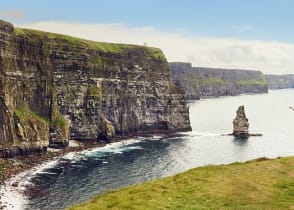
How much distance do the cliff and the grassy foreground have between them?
8510 cm

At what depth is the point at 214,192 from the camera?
39406 millimetres

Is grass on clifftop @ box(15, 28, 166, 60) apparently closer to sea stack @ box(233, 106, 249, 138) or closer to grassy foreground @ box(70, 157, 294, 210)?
sea stack @ box(233, 106, 249, 138)

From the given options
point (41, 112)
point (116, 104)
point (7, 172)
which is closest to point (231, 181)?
point (7, 172)

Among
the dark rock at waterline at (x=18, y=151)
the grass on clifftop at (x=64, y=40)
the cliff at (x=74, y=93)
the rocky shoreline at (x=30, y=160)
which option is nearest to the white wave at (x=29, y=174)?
the rocky shoreline at (x=30, y=160)

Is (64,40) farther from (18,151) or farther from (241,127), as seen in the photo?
(241,127)

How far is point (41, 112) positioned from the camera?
470ft

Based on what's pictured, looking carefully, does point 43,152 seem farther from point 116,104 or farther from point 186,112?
point 186,112

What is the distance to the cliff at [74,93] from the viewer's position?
414ft

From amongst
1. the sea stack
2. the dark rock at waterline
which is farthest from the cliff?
the sea stack

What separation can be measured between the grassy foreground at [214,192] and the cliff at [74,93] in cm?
8510

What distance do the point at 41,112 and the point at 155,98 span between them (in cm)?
6651

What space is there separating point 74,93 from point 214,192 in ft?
413

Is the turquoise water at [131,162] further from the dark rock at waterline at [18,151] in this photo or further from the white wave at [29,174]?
the dark rock at waterline at [18,151]

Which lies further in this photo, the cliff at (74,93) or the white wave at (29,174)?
the cliff at (74,93)
